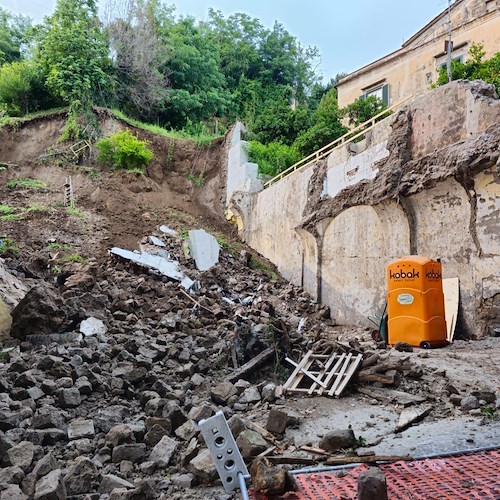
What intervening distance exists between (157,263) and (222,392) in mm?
7296

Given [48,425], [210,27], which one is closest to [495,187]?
[48,425]

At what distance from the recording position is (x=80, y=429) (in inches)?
143

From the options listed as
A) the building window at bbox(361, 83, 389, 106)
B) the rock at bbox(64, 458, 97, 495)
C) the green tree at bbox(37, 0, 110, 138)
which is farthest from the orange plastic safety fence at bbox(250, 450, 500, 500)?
the green tree at bbox(37, 0, 110, 138)

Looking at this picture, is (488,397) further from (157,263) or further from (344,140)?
(344,140)

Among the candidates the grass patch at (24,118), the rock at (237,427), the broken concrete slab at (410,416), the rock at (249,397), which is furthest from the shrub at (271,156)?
the rock at (237,427)

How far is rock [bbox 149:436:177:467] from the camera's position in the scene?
3170 millimetres

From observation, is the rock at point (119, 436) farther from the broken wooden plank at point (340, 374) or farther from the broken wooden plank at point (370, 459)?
the broken wooden plank at point (340, 374)

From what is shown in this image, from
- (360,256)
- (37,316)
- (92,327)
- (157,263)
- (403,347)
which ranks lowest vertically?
(403,347)

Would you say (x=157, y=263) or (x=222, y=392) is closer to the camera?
(x=222, y=392)

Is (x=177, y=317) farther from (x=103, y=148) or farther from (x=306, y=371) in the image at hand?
(x=103, y=148)

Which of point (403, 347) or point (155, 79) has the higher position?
point (155, 79)

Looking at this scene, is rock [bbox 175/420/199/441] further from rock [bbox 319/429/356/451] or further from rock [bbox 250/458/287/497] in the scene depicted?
rock [bbox 250/458/287/497]

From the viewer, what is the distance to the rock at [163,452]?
10.4 ft

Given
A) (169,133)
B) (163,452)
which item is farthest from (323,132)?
(163,452)
